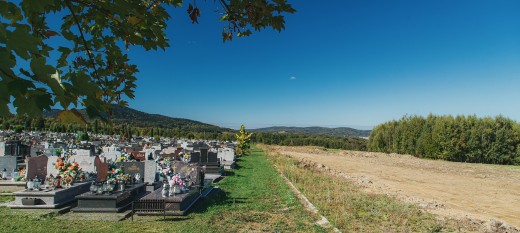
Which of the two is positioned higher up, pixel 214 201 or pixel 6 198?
pixel 6 198

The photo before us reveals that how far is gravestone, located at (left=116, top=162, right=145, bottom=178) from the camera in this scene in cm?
→ 1351

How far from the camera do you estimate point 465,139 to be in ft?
157

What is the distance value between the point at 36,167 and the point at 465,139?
163 ft

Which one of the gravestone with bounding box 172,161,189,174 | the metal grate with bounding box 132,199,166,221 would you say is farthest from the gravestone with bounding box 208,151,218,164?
the metal grate with bounding box 132,199,166,221

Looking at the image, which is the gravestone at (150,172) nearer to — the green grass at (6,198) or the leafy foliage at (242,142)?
the green grass at (6,198)

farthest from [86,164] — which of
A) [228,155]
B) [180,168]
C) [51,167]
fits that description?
[228,155]

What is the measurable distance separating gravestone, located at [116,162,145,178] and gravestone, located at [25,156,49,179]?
2.71 metres

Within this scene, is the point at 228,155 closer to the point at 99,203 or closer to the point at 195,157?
the point at 195,157

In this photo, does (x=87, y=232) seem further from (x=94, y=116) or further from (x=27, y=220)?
(x=94, y=116)

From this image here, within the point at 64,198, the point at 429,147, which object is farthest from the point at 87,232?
the point at 429,147

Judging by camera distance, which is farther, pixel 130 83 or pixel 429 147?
pixel 429 147

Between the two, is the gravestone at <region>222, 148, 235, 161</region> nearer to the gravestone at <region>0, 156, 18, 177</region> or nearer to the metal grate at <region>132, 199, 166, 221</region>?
the gravestone at <region>0, 156, 18, 177</region>

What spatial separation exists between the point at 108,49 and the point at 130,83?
0.43 m

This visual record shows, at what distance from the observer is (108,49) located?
3.65m
